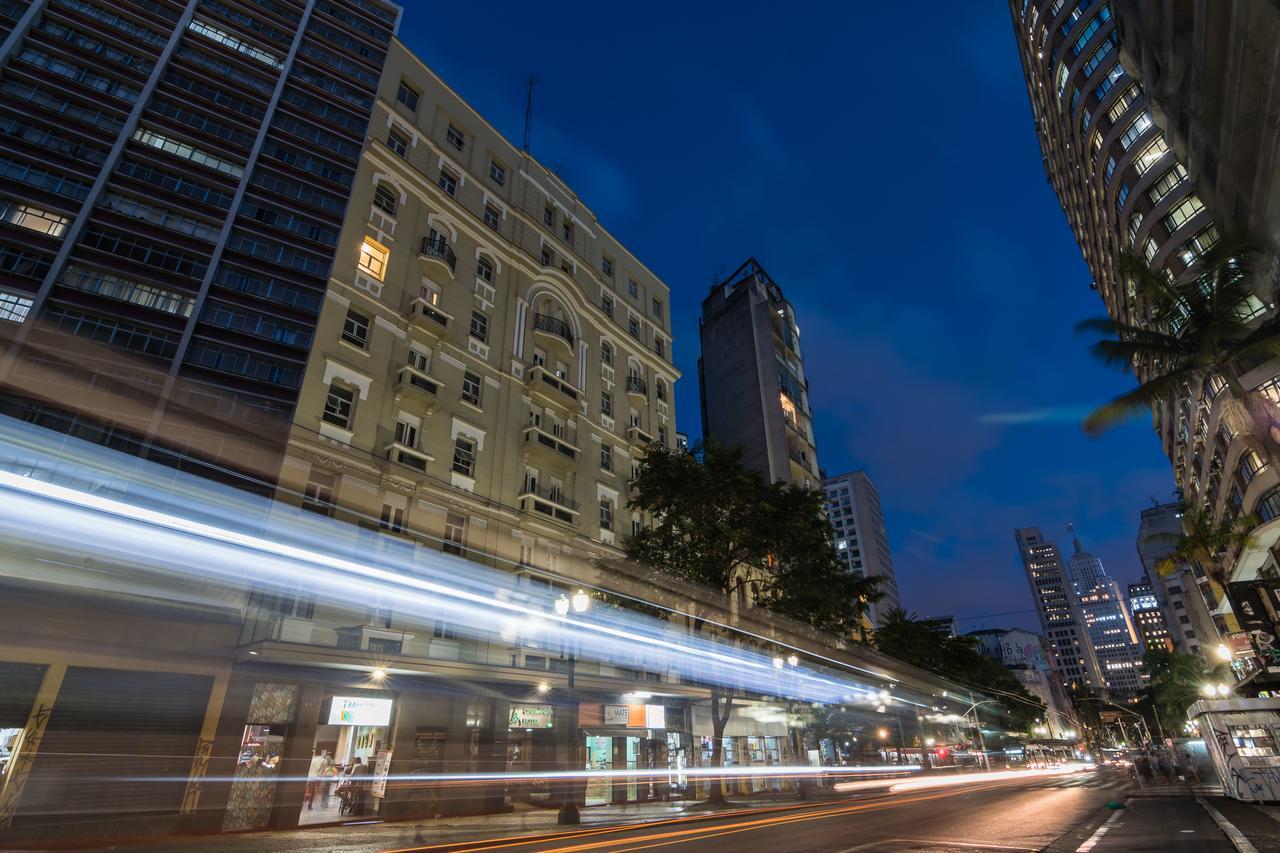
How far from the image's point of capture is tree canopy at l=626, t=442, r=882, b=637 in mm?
26359

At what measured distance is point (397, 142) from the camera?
31125mm

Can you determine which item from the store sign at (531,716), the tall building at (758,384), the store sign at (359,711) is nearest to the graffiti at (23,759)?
the store sign at (359,711)

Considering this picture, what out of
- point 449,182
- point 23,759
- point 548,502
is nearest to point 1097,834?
point 548,502

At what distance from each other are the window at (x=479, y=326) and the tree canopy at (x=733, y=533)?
10.5m

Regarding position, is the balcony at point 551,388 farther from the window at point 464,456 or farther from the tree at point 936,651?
the tree at point 936,651

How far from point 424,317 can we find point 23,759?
18840 millimetres

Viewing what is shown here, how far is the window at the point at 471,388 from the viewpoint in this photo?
94.8 feet

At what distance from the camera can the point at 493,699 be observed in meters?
23.5

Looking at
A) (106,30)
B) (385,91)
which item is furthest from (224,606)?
(106,30)

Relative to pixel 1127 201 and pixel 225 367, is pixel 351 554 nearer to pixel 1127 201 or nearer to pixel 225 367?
pixel 225 367

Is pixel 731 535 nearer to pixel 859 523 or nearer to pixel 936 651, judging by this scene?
pixel 936 651

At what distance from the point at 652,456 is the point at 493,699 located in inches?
481

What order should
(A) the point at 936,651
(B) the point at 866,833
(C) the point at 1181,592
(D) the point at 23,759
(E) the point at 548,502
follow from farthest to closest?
(C) the point at 1181,592 → (A) the point at 936,651 → (E) the point at 548,502 → (D) the point at 23,759 → (B) the point at 866,833

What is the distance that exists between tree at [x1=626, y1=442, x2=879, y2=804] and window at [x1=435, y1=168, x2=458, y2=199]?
17.7m
